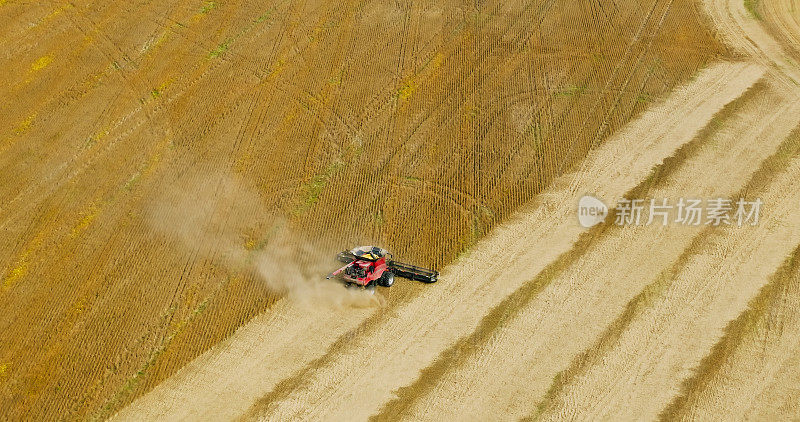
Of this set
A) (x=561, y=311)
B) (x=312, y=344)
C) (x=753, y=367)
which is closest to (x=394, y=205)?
(x=312, y=344)

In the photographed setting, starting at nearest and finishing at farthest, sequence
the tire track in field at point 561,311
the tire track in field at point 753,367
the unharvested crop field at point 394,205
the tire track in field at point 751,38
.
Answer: the tire track in field at point 753,367, the tire track in field at point 561,311, the unharvested crop field at point 394,205, the tire track in field at point 751,38

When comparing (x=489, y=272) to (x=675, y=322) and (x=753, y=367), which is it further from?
(x=753, y=367)

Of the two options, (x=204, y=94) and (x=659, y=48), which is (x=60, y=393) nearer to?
(x=204, y=94)

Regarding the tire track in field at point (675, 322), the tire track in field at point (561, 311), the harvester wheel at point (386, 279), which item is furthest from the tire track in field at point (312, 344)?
the tire track in field at point (675, 322)

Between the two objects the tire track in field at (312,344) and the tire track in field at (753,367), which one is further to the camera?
the tire track in field at (312,344)

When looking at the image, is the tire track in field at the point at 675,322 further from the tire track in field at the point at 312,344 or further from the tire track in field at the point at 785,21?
the tire track in field at the point at 785,21

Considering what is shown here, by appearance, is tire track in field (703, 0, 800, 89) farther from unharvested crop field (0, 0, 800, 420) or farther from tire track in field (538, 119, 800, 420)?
tire track in field (538, 119, 800, 420)

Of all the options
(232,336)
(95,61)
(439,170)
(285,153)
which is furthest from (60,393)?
(95,61)
